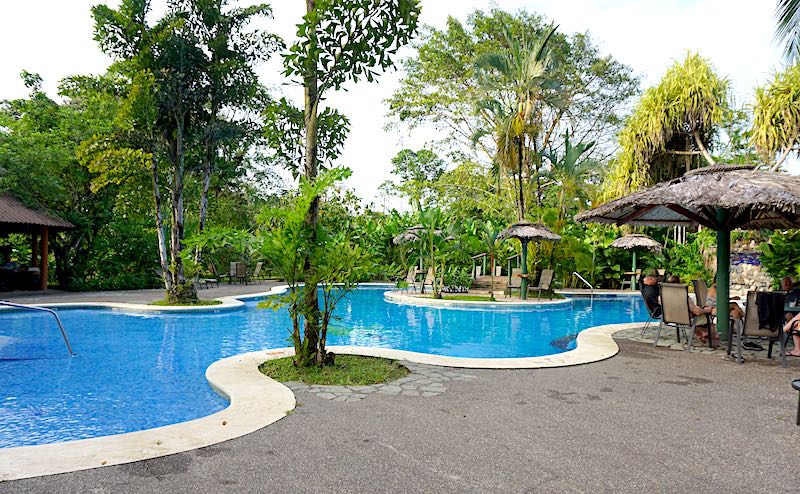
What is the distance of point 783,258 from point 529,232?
18.9ft

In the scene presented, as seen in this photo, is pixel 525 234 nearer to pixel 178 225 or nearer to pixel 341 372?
pixel 178 225

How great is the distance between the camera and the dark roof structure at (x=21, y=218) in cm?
1537

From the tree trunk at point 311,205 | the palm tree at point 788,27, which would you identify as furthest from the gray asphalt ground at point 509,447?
the palm tree at point 788,27

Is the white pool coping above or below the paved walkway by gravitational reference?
below

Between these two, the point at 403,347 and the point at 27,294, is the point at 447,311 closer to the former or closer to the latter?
the point at 403,347

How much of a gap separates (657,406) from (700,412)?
0.33 meters

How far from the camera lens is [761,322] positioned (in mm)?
6887

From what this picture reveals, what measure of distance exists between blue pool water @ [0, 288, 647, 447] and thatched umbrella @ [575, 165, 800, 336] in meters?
2.44

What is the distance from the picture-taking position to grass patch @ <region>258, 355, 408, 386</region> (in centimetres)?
557

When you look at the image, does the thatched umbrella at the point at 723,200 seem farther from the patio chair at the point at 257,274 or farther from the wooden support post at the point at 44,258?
the wooden support post at the point at 44,258

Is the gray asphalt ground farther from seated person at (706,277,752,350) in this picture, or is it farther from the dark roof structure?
the dark roof structure

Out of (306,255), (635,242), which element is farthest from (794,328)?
(635,242)

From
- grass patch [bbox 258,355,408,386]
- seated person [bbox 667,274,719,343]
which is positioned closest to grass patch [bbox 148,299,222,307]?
grass patch [bbox 258,355,408,386]

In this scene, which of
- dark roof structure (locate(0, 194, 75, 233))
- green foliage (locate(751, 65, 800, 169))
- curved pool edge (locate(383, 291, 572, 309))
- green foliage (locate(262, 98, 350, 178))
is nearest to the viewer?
green foliage (locate(262, 98, 350, 178))
